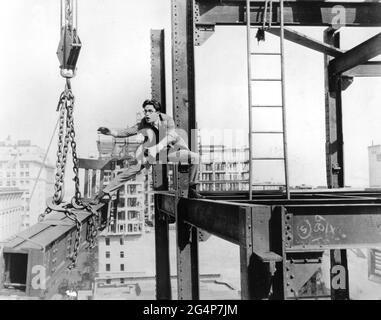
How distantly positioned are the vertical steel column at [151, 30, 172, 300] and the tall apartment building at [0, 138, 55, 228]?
59227 mm

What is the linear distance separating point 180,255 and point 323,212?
373 centimetres

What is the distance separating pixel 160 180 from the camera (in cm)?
927

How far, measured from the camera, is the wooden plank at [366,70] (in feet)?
31.6

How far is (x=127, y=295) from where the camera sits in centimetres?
3316

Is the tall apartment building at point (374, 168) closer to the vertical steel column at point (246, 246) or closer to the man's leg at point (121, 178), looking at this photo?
the man's leg at point (121, 178)

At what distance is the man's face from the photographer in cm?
783

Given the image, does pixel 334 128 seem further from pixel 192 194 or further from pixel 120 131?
pixel 120 131

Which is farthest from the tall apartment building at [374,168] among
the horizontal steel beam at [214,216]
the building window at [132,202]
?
the horizontal steel beam at [214,216]

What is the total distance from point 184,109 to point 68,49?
246cm

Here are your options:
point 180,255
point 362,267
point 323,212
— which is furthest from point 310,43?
point 362,267

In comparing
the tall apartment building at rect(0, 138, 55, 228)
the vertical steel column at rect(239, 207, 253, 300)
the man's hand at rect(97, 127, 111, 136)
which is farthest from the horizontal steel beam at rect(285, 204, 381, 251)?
the tall apartment building at rect(0, 138, 55, 228)

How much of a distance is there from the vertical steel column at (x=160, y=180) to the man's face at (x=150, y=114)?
889 millimetres

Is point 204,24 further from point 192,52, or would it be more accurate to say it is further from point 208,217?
point 208,217

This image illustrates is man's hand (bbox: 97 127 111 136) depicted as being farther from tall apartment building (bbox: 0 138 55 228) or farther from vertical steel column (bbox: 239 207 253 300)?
tall apartment building (bbox: 0 138 55 228)
